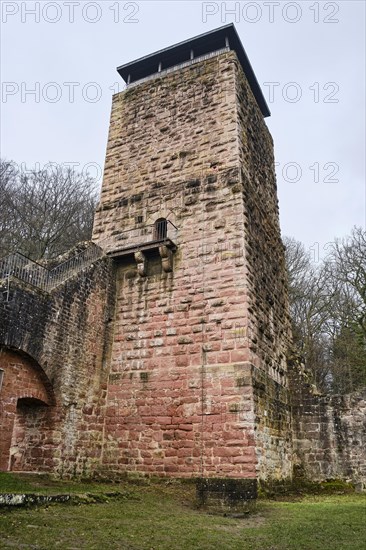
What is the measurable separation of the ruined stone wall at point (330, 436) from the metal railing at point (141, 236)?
19.4ft

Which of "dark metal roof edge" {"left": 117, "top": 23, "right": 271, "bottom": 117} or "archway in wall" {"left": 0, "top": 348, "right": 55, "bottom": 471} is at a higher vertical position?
"dark metal roof edge" {"left": 117, "top": 23, "right": 271, "bottom": 117}

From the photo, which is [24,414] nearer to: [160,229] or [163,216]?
[160,229]

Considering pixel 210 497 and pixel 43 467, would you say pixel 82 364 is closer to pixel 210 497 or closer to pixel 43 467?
pixel 43 467

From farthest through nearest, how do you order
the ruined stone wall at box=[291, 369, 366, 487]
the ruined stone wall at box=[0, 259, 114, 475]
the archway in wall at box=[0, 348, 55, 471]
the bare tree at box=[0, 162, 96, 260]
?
the bare tree at box=[0, 162, 96, 260] → the ruined stone wall at box=[291, 369, 366, 487] → the ruined stone wall at box=[0, 259, 114, 475] → the archway in wall at box=[0, 348, 55, 471]

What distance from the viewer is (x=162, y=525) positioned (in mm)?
5797

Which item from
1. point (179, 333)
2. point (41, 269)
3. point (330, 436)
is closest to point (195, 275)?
point (179, 333)

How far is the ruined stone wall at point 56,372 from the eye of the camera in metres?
8.89

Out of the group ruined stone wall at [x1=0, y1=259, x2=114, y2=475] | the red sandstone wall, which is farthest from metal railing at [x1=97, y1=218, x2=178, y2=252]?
ruined stone wall at [x1=0, y1=259, x2=114, y2=475]

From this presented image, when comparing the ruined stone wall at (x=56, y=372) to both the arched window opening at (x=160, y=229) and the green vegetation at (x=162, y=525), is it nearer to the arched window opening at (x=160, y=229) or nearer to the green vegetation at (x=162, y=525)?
the green vegetation at (x=162, y=525)

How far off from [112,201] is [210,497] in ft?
28.5

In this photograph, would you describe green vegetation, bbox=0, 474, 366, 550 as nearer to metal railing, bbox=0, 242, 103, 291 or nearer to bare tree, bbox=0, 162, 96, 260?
metal railing, bbox=0, 242, 103, 291

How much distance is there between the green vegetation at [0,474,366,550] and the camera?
4.62m

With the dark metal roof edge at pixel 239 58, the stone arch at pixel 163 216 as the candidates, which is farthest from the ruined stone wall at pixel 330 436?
the dark metal roof edge at pixel 239 58

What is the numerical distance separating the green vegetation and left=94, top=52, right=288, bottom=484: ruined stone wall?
164 cm
